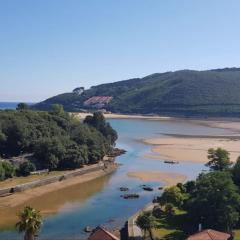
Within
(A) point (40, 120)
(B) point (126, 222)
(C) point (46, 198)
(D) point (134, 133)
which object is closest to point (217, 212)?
(B) point (126, 222)

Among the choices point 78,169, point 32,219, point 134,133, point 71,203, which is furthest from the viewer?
point 134,133

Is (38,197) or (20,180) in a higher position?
(20,180)

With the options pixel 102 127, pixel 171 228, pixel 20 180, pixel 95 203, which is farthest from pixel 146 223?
pixel 102 127

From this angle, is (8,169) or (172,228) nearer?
(172,228)

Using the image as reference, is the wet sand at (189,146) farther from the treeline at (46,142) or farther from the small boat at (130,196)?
the small boat at (130,196)

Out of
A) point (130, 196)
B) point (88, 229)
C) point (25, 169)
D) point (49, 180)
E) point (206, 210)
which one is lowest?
point (130, 196)

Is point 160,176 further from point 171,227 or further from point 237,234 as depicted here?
point 237,234

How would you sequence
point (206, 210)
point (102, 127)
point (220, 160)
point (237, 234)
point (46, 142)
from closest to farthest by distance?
1. point (237, 234)
2. point (206, 210)
3. point (220, 160)
4. point (46, 142)
5. point (102, 127)

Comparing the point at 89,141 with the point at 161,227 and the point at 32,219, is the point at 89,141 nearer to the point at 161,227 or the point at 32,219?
the point at 161,227
